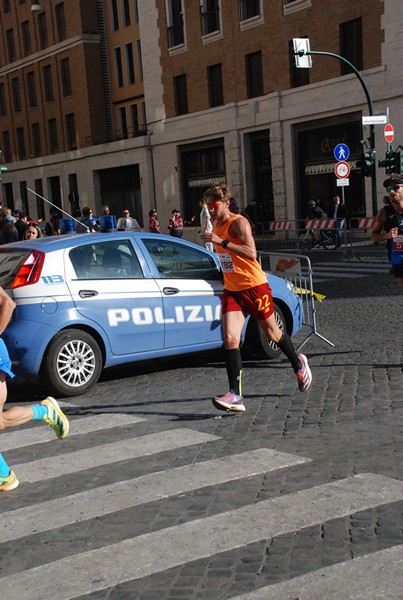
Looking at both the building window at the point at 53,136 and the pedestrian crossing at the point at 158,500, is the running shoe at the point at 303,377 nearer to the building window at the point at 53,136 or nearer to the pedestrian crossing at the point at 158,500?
the pedestrian crossing at the point at 158,500

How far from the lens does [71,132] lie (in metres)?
51.5

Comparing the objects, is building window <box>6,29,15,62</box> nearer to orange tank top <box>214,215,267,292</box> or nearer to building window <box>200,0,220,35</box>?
building window <box>200,0,220,35</box>

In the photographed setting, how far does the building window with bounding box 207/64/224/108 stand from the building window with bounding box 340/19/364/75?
778 cm

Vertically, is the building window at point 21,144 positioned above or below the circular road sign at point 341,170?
above

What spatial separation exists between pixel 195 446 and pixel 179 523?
1560mm

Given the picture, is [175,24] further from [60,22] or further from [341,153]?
[341,153]

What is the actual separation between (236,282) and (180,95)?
34916mm

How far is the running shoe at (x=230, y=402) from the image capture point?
7.08 meters

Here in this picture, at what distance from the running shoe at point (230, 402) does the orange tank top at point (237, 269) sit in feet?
3.05

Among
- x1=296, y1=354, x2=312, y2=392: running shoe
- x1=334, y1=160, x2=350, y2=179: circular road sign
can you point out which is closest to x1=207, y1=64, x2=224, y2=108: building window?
x1=334, y1=160, x2=350, y2=179: circular road sign

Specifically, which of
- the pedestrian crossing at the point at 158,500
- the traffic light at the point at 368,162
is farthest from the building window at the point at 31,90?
the pedestrian crossing at the point at 158,500

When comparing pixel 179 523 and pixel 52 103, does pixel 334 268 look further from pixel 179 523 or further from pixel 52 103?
pixel 52 103

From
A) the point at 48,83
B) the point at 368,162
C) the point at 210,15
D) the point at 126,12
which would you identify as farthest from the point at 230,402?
the point at 48,83

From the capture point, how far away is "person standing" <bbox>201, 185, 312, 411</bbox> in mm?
7309
